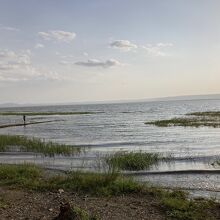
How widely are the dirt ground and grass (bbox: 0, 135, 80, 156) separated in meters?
14.3

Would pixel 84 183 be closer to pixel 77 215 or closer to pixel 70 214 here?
pixel 77 215

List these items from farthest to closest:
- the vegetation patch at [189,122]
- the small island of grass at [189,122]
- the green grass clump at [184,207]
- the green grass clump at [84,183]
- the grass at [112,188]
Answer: the vegetation patch at [189,122]
the small island of grass at [189,122]
the green grass clump at [84,183]
the grass at [112,188]
the green grass clump at [184,207]

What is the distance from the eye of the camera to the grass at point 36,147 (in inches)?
1135

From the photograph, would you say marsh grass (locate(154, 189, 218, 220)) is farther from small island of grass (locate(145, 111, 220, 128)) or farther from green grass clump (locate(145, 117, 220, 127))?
green grass clump (locate(145, 117, 220, 127))

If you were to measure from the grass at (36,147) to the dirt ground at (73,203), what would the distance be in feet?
46.8

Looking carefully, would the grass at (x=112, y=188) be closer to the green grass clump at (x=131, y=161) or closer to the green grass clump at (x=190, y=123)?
the green grass clump at (x=131, y=161)

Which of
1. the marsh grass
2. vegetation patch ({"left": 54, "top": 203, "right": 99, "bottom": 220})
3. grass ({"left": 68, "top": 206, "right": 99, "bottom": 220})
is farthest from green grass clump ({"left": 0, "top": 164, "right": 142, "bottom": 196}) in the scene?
vegetation patch ({"left": 54, "top": 203, "right": 99, "bottom": 220})

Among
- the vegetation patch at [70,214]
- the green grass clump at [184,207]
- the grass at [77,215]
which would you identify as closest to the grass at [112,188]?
the green grass clump at [184,207]

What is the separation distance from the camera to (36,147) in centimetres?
3083

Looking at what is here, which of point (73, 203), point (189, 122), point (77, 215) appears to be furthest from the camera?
point (189, 122)

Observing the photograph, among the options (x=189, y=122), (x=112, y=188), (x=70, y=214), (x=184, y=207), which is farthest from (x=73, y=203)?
(x=189, y=122)

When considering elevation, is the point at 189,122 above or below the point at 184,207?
below

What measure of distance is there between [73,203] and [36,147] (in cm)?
1877

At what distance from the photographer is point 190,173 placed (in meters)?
20.3
